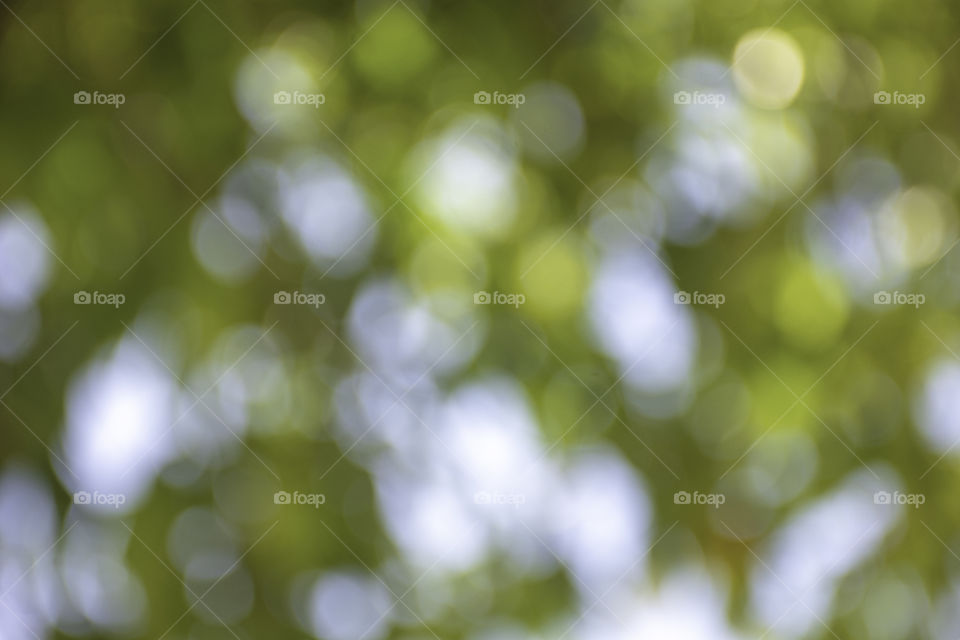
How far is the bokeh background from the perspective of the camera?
4.91 feet

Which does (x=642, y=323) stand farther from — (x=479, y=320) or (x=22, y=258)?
(x=22, y=258)

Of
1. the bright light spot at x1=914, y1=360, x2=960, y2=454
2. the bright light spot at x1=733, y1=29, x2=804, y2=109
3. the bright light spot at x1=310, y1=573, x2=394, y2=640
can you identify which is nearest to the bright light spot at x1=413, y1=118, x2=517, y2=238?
the bright light spot at x1=733, y1=29, x2=804, y2=109

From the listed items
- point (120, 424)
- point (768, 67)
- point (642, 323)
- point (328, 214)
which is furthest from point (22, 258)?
point (768, 67)

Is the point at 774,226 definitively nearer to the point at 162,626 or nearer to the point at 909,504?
the point at 909,504

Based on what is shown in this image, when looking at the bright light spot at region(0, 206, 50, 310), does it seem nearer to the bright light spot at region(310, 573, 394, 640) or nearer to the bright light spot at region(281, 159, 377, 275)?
the bright light spot at region(281, 159, 377, 275)

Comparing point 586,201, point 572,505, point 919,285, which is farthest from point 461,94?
point 919,285

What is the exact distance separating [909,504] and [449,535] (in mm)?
740

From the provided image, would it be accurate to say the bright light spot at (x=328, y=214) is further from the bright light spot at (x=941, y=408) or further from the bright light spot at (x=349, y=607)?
the bright light spot at (x=941, y=408)

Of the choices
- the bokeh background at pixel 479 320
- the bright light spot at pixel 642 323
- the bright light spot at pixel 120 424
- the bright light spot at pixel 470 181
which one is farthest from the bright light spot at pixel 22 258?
the bright light spot at pixel 642 323

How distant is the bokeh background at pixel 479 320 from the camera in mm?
1495

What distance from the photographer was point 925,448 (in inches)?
61.8

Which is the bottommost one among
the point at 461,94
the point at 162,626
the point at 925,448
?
the point at 162,626

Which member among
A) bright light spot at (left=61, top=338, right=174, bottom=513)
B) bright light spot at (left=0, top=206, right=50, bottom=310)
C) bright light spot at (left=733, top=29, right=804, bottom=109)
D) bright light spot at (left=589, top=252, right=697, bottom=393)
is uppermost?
bright light spot at (left=733, top=29, right=804, bottom=109)

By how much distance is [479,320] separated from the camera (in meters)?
1.56
